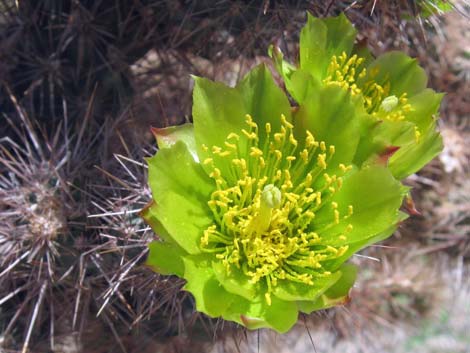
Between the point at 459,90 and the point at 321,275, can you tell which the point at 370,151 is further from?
the point at 459,90

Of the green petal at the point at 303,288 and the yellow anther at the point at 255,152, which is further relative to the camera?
the yellow anther at the point at 255,152

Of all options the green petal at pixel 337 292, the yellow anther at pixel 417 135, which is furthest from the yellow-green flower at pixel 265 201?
the yellow anther at pixel 417 135

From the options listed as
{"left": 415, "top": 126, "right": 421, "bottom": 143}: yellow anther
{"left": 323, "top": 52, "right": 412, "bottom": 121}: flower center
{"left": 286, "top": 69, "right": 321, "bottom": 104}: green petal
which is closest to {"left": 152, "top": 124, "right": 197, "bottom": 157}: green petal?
{"left": 286, "top": 69, "right": 321, "bottom": 104}: green petal

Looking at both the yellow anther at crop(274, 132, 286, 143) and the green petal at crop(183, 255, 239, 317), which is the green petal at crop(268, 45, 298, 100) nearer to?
the yellow anther at crop(274, 132, 286, 143)

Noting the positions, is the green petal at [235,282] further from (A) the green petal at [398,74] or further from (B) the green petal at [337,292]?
(A) the green petal at [398,74]

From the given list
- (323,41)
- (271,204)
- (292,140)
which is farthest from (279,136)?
(323,41)

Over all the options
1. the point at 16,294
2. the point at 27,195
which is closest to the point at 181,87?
the point at 27,195

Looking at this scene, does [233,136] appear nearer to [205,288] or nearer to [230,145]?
[230,145]
